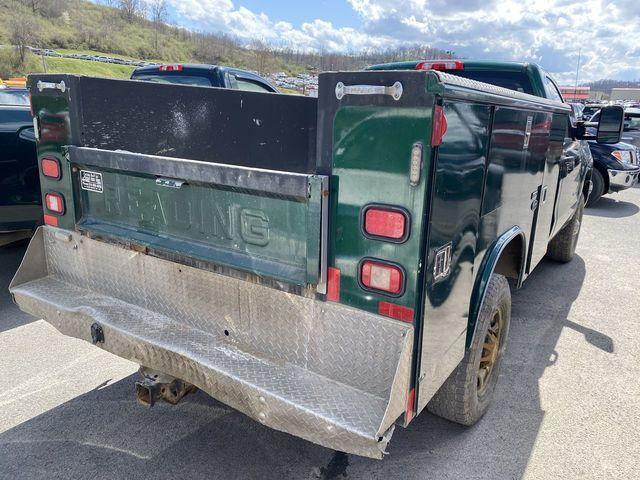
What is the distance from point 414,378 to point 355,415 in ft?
0.95

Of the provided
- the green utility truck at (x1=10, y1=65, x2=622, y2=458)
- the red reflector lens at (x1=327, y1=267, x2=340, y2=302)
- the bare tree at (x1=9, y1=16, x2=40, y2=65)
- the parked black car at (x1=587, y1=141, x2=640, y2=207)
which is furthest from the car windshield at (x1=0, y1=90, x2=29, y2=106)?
the bare tree at (x1=9, y1=16, x2=40, y2=65)

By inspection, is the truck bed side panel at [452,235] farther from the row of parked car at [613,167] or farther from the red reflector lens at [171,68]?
the row of parked car at [613,167]

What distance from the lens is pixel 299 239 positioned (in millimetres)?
2164

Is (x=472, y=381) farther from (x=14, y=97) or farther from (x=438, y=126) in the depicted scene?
(x=14, y=97)

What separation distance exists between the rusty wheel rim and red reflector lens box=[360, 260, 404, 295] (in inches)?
51.8

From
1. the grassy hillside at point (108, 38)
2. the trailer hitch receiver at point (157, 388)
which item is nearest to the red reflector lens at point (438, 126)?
the trailer hitch receiver at point (157, 388)

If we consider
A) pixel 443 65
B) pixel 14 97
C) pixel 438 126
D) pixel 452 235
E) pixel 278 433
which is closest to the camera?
pixel 438 126

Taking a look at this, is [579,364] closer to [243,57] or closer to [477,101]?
[477,101]

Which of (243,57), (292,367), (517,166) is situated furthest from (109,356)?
(243,57)

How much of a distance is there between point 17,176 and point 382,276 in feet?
13.6

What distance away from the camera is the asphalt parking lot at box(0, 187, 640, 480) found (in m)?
2.68

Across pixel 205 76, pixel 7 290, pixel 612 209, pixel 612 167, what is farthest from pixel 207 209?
pixel 612 209

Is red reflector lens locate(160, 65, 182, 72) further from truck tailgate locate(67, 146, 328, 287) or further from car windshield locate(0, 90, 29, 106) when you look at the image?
truck tailgate locate(67, 146, 328, 287)

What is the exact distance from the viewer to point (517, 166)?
2.91m
